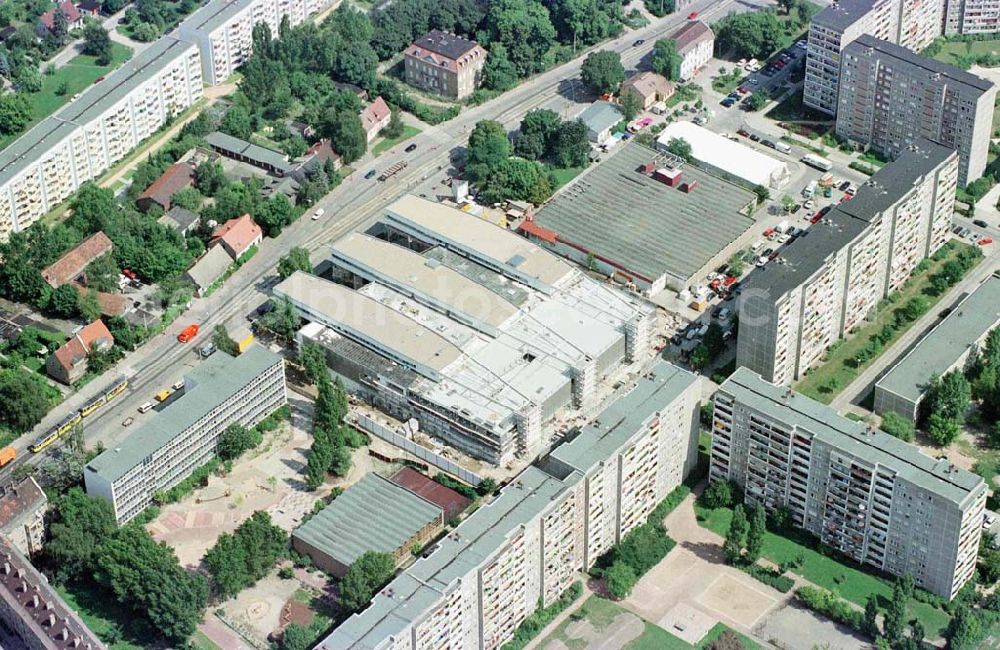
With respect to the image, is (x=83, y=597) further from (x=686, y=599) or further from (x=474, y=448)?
(x=686, y=599)

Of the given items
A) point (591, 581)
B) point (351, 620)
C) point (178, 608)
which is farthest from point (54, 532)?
point (591, 581)

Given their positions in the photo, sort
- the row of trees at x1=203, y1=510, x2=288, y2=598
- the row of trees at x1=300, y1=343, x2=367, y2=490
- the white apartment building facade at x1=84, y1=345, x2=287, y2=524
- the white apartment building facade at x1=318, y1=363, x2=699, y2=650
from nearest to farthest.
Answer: the white apartment building facade at x1=318, y1=363, x2=699, y2=650, the row of trees at x1=203, y1=510, x2=288, y2=598, the white apartment building facade at x1=84, y1=345, x2=287, y2=524, the row of trees at x1=300, y1=343, x2=367, y2=490

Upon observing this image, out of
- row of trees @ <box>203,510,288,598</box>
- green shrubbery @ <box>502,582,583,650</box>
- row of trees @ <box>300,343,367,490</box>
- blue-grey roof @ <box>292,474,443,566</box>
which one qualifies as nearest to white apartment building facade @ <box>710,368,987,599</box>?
green shrubbery @ <box>502,582,583,650</box>

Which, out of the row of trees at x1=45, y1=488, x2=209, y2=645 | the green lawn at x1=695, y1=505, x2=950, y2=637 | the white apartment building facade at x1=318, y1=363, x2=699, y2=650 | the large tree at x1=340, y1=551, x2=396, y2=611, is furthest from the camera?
the green lawn at x1=695, y1=505, x2=950, y2=637

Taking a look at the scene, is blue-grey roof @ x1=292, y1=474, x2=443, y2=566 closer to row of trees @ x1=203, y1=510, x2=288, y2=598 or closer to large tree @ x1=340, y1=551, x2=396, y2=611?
row of trees @ x1=203, y1=510, x2=288, y2=598

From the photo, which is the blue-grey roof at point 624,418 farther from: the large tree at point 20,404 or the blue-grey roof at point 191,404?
the large tree at point 20,404

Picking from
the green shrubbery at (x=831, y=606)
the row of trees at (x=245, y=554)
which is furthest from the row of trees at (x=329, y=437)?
the green shrubbery at (x=831, y=606)
